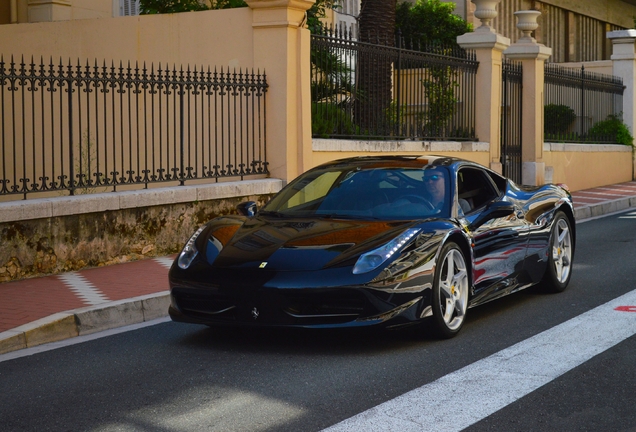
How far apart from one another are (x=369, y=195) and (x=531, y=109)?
14251 mm

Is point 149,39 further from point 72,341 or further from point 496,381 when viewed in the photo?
point 496,381

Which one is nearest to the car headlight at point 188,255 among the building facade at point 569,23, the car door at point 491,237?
the car door at point 491,237

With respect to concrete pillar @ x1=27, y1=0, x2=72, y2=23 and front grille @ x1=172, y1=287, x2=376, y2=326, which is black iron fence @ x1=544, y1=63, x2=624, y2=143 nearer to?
concrete pillar @ x1=27, y1=0, x2=72, y2=23

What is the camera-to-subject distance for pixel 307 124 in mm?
13344

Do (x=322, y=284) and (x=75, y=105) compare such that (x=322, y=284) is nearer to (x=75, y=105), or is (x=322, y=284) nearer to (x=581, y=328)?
(x=581, y=328)

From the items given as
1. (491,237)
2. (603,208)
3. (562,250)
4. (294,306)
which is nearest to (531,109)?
(603,208)

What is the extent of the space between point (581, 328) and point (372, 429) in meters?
3.00

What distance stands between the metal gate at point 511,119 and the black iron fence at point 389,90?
1.46 m

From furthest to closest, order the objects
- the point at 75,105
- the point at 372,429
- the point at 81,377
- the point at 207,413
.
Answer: the point at 75,105, the point at 81,377, the point at 207,413, the point at 372,429

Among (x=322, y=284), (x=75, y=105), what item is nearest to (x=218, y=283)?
(x=322, y=284)

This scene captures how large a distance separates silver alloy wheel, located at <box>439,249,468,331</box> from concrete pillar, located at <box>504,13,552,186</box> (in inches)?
557

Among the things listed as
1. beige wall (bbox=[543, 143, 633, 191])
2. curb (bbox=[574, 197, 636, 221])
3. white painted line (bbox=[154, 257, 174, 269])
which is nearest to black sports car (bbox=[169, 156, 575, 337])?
white painted line (bbox=[154, 257, 174, 269])

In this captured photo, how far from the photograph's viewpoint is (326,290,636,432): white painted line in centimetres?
478

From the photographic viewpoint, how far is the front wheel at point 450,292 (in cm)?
654
